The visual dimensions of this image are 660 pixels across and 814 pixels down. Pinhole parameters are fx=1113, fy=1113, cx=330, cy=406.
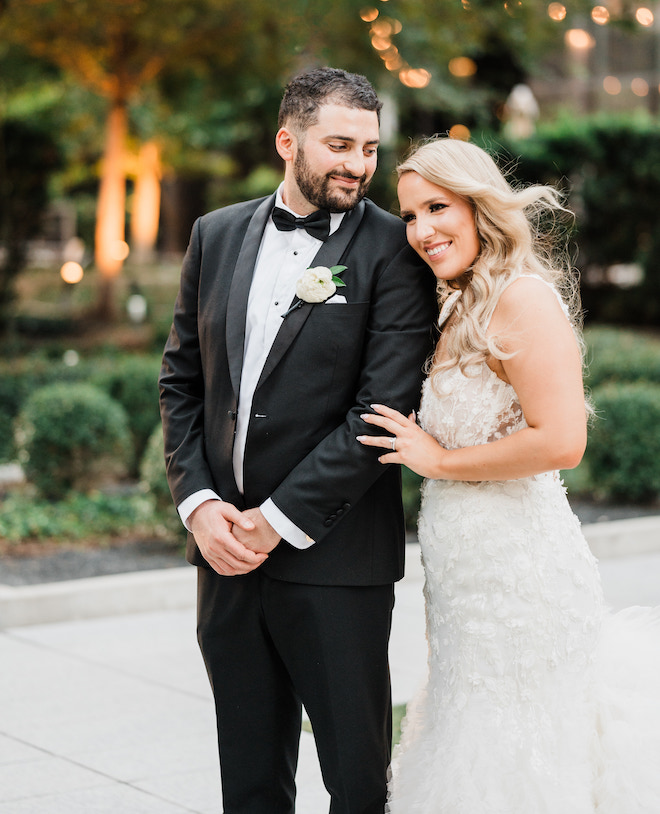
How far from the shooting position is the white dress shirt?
3.04 m

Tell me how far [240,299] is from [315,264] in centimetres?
23

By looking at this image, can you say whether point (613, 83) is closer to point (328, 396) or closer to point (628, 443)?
point (628, 443)

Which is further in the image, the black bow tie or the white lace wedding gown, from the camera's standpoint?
the black bow tie

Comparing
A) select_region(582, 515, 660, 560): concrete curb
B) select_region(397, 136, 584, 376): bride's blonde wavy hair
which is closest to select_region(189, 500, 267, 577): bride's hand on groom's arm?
select_region(397, 136, 584, 376): bride's blonde wavy hair

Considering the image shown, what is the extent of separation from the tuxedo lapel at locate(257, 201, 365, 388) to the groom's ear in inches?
9.0

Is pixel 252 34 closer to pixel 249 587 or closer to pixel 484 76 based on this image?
pixel 484 76

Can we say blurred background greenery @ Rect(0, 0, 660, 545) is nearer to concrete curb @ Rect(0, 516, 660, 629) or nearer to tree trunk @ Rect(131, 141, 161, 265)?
tree trunk @ Rect(131, 141, 161, 265)

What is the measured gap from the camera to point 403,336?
115 inches

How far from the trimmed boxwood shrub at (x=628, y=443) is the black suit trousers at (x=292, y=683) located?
6.57 meters

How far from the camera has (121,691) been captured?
17.5ft

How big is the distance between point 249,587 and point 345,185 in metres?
1.13

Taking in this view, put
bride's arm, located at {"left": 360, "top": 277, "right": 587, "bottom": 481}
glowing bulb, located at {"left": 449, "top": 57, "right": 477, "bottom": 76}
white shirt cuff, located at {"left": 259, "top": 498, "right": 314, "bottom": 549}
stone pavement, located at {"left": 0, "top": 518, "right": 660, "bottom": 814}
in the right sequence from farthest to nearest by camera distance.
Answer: glowing bulb, located at {"left": 449, "top": 57, "right": 477, "bottom": 76}, stone pavement, located at {"left": 0, "top": 518, "right": 660, "bottom": 814}, white shirt cuff, located at {"left": 259, "top": 498, "right": 314, "bottom": 549}, bride's arm, located at {"left": 360, "top": 277, "right": 587, "bottom": 481}

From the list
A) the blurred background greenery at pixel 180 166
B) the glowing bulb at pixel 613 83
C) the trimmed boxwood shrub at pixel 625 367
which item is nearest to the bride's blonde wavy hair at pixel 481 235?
the blurred background greenery at pixel 180 166

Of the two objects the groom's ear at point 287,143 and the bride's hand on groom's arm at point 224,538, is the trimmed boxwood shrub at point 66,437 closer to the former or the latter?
the bride's hand on groom's arm at point 224,538
